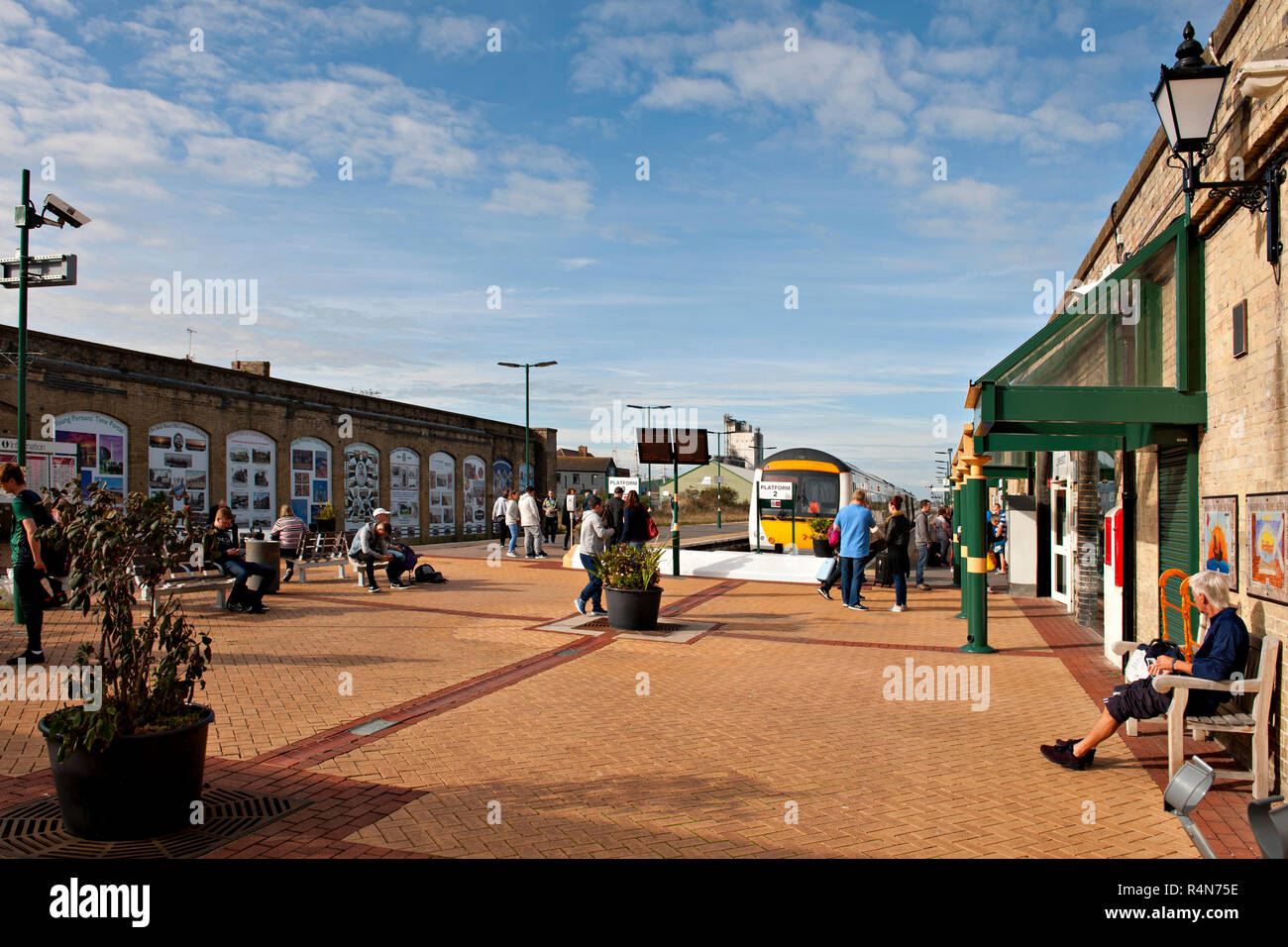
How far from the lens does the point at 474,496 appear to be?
3628 cm

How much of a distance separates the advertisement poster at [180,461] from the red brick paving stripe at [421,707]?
51.7 ft

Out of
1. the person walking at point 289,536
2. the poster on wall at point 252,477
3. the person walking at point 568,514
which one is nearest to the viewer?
the person walking at point 289,536

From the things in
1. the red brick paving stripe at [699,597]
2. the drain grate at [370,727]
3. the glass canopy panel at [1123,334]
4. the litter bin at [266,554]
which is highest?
the glass canopy panel at [1123,334]

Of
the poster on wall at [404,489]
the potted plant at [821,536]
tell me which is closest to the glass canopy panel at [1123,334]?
the potted plant at [821,536]

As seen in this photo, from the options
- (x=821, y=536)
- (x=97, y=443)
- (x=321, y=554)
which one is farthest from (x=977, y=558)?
(x=97, y=443)

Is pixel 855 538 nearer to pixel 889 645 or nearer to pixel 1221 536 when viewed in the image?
pixel 889 645

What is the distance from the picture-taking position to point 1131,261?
7176 millimetres

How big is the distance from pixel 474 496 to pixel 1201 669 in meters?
32.8

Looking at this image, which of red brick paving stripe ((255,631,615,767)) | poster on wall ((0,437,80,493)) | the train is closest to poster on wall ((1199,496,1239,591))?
red brick paving stripe ((255,631,615,767))

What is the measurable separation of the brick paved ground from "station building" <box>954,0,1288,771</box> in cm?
124

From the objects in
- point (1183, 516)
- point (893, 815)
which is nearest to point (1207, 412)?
point (1183, 516)

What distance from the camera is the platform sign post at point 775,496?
86.8 feet

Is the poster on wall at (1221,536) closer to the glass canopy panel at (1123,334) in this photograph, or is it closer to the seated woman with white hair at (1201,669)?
the seated woman with white hair at (1201,669)
